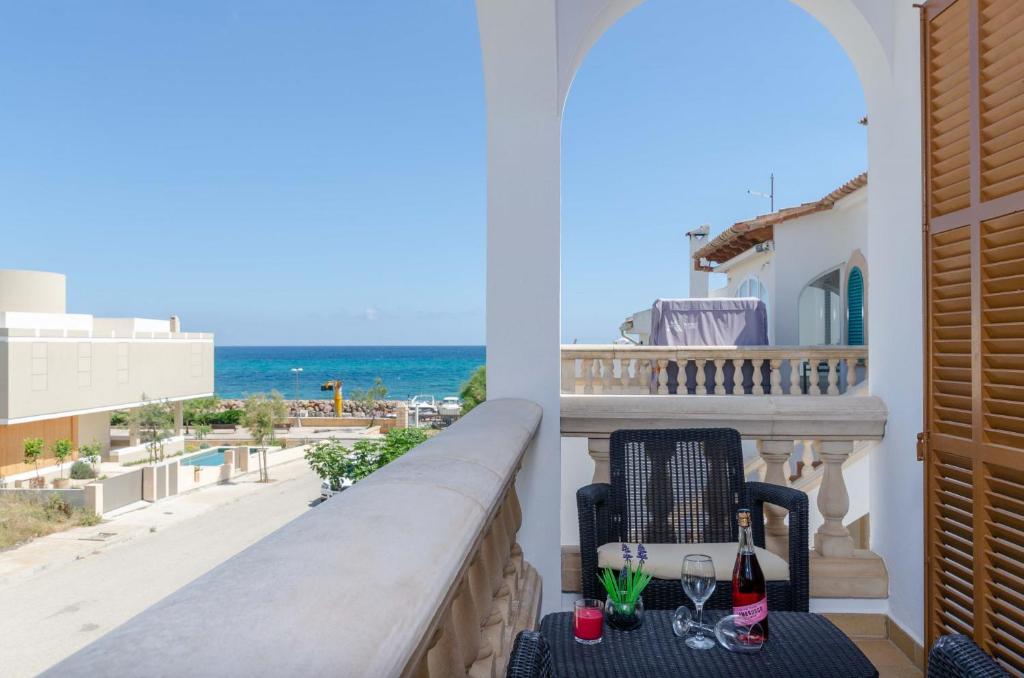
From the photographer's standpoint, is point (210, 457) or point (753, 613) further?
point (210, 457)

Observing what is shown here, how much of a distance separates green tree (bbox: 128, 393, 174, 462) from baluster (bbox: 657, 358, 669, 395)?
23.3 meters

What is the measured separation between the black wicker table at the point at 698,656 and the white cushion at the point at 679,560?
1.66ft

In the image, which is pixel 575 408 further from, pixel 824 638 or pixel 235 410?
pixel 235 410

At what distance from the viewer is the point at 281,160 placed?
61281 millimetres

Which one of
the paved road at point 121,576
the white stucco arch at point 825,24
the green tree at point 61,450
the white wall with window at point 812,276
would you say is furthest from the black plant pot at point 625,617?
the green tree at point 61,450

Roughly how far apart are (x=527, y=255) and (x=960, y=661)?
6.20 feet

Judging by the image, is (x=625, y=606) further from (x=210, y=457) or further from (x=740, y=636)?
(x=210, y=457)

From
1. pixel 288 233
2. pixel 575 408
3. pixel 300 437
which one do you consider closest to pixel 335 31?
pixel 288 233

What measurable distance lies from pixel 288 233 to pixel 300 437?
1232 inches

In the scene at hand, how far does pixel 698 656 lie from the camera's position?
151 cm

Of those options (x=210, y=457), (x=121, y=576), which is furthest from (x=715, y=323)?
(x=210, y=457)

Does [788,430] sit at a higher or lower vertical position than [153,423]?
higher

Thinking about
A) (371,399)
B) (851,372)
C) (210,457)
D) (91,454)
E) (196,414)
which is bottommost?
(210,457)

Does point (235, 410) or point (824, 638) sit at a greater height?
point (824, 638)
